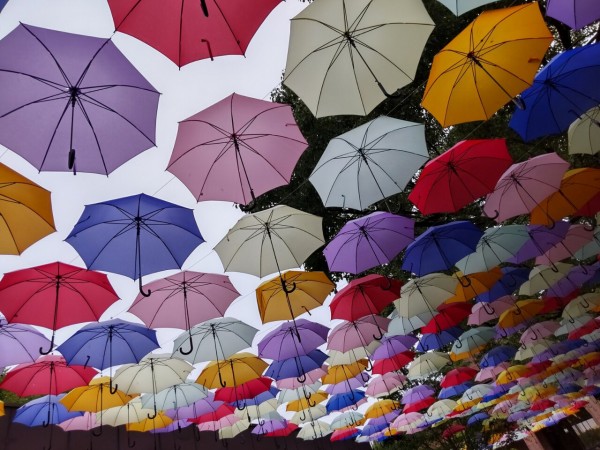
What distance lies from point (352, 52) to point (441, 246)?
11.5ft

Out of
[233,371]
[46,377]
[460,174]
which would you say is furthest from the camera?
[233,371]

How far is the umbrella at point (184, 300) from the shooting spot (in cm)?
590

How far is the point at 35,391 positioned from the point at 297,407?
7364 mm

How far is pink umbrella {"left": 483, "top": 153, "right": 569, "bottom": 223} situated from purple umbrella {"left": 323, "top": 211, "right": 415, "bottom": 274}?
4.03 feet

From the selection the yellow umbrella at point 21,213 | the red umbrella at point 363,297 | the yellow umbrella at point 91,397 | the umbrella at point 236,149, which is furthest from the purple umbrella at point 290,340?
the yellow umbrella at point 21,213

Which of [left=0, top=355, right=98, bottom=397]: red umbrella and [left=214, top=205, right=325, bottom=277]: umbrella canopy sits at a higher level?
[left=0, top=355, right=98, bottom=397]: red umbrella

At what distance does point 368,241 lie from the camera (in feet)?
19.5

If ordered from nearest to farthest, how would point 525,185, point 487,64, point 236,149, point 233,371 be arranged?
point 487,64 → point 236,149 → point 525,185 → point 233,371

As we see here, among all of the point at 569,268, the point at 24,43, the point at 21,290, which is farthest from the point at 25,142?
the point at 569,268

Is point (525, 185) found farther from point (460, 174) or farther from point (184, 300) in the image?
point (184, 300)

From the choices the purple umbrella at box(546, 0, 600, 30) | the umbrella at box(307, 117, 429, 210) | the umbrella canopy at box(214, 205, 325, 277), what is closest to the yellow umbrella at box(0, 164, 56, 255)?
the umbrella canopy at box(214, 205, 325, 277)

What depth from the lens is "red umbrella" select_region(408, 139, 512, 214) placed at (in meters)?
4.68

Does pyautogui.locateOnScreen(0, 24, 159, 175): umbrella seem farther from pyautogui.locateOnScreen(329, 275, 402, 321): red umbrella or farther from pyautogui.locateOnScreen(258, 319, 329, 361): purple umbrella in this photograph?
pyautogui.locateOnScreen(258, 319, 329, 361): purple umbrella

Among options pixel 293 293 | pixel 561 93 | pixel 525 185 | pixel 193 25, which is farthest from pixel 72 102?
pixel 525 185
